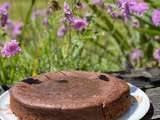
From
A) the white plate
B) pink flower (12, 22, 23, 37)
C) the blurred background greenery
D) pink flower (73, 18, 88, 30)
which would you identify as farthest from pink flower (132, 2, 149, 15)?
pink flower (12, 22, 23, 37)

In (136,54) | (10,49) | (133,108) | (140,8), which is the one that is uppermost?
(140,8)

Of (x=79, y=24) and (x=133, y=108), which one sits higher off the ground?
(x=79, y=24)

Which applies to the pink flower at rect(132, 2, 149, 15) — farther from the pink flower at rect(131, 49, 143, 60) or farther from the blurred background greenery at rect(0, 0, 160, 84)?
the pink flower at rect(131, 49, 143, 60)

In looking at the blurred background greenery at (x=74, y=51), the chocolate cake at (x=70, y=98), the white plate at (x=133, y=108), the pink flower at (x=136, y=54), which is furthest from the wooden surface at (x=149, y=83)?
the pink flower at (x=136, y=54)

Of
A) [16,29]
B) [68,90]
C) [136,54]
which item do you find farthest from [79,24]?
[16,29]

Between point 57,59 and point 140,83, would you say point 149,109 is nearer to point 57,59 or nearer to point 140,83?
point 140,83

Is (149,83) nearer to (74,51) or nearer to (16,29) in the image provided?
(74,51)

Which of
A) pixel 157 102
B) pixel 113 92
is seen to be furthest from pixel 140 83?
pixel 113 92
